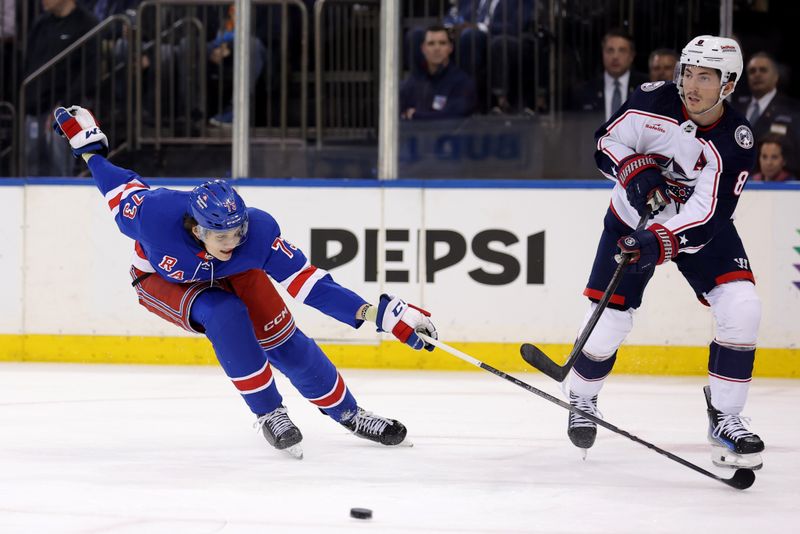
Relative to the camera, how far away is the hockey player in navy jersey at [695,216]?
11.2ft

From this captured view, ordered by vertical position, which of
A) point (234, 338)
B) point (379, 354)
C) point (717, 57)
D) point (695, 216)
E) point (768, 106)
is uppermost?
point (717, 57)

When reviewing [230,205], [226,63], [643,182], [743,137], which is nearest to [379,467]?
[230,205]

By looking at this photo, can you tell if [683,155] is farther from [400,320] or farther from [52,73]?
[52,73]

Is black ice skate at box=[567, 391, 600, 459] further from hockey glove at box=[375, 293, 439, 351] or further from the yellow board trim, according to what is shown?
the yellow board trim

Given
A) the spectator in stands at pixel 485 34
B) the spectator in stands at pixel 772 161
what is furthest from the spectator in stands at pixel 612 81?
the spectator in stands at pixel 772 161

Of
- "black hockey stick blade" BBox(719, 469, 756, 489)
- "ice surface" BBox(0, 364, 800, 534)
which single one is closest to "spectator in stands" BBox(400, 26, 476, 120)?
"ice surface" BBox(0, 364, 800, 534)

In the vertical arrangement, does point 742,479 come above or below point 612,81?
below

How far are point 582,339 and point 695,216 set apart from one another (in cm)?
46

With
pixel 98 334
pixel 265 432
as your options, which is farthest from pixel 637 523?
pixel 98 334

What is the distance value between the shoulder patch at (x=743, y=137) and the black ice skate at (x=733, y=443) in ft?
2.39

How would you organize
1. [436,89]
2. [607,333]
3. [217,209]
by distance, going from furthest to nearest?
[436,89] → [607,333] → [217,209]

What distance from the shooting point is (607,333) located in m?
3.63

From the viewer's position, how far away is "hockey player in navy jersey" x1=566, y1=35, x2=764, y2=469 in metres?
3.41

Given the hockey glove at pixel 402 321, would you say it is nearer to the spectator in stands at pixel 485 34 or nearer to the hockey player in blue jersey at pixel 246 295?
the hockey player in blue jersey at pixel 246 295
